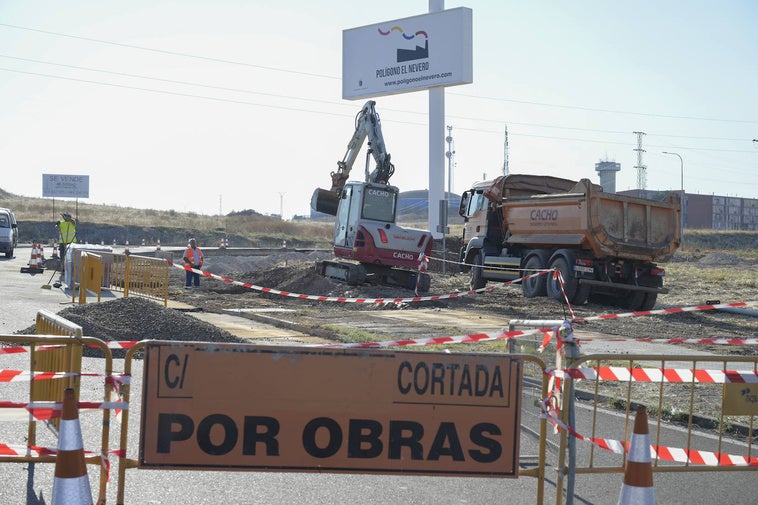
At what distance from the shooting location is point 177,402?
5.29 meters

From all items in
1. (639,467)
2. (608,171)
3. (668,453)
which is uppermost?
(608,171)

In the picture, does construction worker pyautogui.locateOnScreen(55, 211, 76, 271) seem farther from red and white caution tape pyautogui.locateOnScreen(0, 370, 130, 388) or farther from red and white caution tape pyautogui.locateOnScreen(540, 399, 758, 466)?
red and white caution tape pyautogui.locateOnScreen(540, 399, 758, 466)

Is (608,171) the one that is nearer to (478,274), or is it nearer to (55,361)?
(478,274)

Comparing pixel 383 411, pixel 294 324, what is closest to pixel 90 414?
pixel 383 411

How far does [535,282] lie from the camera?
967 inches

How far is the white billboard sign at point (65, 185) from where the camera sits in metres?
91.1

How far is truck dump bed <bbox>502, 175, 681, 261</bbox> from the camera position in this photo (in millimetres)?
21672

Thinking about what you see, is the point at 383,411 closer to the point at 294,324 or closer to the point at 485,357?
the point at 485,357

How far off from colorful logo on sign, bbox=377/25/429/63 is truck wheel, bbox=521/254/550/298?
21.1 m

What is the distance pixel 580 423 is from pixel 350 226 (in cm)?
1767

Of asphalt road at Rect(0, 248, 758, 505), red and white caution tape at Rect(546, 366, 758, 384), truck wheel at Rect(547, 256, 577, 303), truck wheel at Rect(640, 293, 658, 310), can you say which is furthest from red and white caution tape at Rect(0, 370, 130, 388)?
truck wheel at Rect(640, 293, 658, 310)

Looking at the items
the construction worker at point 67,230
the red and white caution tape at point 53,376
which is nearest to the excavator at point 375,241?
the construction worker at point 67,230

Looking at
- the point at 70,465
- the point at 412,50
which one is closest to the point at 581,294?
the point at 70,465

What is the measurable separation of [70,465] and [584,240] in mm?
18414
